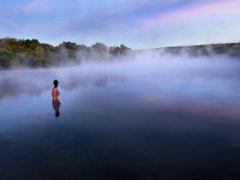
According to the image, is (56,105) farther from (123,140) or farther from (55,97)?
(123,140)

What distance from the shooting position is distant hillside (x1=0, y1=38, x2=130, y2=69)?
247ft

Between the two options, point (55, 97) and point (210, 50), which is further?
point (210, 50)

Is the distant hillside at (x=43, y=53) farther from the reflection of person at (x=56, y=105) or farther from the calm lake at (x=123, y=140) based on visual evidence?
the calm lake at (x=123, y=140)

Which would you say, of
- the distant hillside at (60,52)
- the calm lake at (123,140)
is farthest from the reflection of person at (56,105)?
the distant hillside at (60,52)

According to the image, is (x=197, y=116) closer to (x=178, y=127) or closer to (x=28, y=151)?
(x=178, y=127)

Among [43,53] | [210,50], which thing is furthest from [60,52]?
[210,50]

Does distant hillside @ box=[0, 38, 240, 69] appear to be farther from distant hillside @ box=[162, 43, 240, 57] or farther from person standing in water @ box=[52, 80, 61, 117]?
person standing in water @ box=[52, 80, 61, 117]

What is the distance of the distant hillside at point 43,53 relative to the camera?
247 ft

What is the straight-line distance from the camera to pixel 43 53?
289ft

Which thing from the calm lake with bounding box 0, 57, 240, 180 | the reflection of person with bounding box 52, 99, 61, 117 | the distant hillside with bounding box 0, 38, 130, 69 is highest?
the distant hillside with bounding box 0, 38, 130, 69

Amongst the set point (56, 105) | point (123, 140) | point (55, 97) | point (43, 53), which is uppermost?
point (43, 53)

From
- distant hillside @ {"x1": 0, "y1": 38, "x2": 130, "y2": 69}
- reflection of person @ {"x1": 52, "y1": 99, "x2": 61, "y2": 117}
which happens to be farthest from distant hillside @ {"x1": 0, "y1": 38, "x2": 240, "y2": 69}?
reflection of person @ {"x1": 52, "y1": 99, "x2": 61, "y2": 117}

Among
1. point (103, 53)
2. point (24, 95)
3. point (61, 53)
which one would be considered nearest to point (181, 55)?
point (103, 53)

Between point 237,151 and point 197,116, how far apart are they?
5588mm
